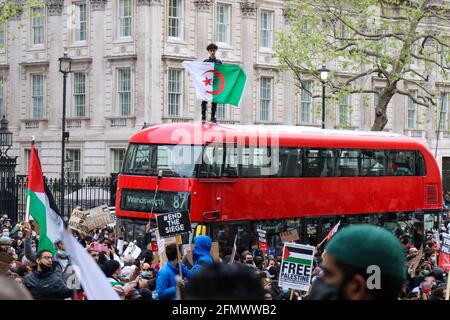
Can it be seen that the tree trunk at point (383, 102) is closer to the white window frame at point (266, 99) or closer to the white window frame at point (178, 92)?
the white window frame at point (178, 92)

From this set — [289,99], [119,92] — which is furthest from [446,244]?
[289,99]

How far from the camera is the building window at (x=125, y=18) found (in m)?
45.5

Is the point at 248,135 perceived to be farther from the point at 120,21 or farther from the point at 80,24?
the point at 80,24

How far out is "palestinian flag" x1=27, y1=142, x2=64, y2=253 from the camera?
1472 centimetres

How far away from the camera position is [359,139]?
90.5 ft

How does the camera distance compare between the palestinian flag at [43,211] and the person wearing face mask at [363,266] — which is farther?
the palestinian flag at [43,211]

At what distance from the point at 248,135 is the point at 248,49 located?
24.3m

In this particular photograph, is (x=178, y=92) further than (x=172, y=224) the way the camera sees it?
Yes

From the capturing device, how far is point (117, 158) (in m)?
45.8

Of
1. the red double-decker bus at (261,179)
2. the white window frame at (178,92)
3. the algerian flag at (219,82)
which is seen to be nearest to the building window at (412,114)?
the white window frame at (178,92)

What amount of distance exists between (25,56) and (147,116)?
8081mm

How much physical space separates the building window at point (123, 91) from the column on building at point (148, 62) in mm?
932
